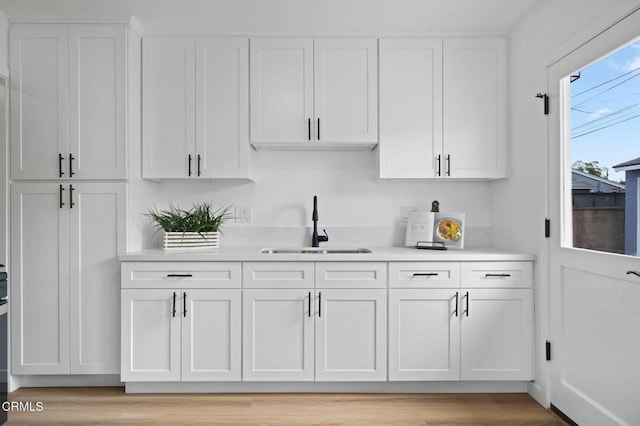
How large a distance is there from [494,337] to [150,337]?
2.13 meters

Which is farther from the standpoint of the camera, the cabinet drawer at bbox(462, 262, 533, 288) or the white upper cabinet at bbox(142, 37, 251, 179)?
the white upper cabinet at bbox(142, 37, 251, 179)

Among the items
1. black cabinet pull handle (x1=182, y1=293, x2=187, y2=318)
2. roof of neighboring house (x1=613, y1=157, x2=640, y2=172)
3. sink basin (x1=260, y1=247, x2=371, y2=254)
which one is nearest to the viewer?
roof of neighboring house (x1=613, y1=157, x2=640, y2=172)

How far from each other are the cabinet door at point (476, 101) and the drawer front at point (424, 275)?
0.73 meters

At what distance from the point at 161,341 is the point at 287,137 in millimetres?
1545

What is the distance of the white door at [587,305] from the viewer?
6.12 feet

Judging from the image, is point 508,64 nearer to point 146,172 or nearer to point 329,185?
point 329,185

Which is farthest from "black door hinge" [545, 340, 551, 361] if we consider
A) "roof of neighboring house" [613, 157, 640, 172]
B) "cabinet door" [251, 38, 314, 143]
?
"cabinet door" [251, 38, 314, 143]

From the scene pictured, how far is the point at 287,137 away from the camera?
2.93m

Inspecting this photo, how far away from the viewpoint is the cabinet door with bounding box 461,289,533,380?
2621mm

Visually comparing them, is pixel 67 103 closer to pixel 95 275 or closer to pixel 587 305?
pixel 95 275

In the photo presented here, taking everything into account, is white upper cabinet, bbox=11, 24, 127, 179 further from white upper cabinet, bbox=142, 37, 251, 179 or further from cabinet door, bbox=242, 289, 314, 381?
cabinet door, bbox=242, 289, 314, 381

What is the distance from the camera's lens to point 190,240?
115 inches

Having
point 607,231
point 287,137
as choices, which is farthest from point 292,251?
point 607,231

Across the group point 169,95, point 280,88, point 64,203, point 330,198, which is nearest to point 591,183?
point 330,198
